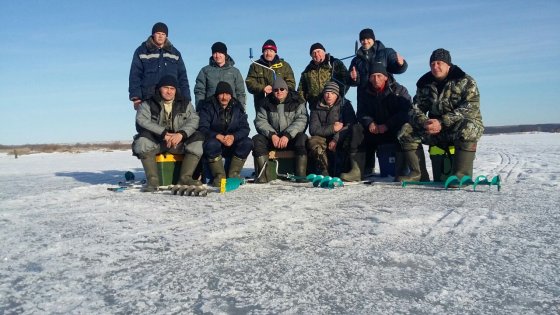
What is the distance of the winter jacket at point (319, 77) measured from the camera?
6.14 m

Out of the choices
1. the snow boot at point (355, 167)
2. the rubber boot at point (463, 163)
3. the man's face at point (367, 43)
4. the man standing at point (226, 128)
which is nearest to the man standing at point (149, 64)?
the man standing at point (226, 128)

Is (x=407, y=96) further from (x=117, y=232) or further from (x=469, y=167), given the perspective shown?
(x=117, y=232)

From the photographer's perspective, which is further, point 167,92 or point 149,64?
point 149,64

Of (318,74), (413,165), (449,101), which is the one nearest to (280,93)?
(318,74)

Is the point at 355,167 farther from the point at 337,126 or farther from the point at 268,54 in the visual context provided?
the point at 268,54

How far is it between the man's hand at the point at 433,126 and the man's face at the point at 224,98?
235 cm

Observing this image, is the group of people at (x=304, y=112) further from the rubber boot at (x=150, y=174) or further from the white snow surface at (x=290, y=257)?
Answer: the white snow surface at (x=290, y=257)

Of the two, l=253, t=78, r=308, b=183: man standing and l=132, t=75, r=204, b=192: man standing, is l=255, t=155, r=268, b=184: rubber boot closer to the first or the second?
l=253, t=78, r=308, b=183: man standing

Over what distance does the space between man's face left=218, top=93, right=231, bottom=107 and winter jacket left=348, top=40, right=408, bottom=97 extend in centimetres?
173

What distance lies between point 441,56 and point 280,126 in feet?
6.78

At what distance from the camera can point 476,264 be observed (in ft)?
6.49

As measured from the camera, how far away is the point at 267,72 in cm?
620

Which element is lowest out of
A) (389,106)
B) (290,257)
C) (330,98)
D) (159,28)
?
(290,257)

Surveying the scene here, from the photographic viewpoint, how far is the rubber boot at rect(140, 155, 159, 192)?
15.9 ft
